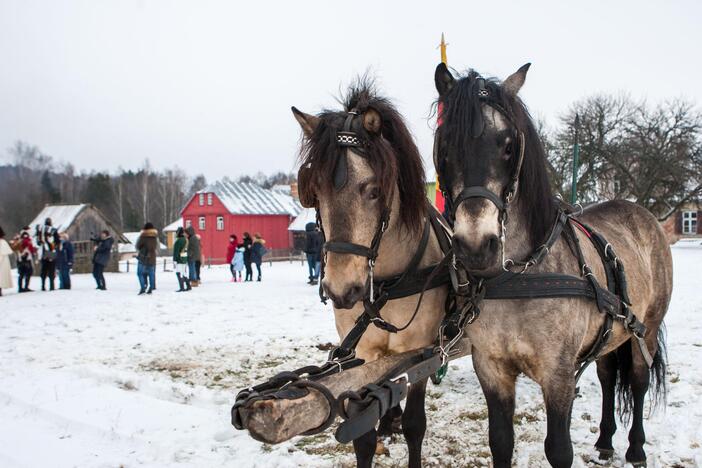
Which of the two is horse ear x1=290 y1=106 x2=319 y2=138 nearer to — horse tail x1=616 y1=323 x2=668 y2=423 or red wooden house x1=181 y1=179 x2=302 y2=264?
horse tail x1=616 y1=323 x2=668 y2=423

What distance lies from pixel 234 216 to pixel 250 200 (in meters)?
3.12

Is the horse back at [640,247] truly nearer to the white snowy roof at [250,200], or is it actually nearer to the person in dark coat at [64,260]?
the person in dark coat at [64,260]

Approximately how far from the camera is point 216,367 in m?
6.03

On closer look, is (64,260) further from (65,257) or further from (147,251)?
(147,251)

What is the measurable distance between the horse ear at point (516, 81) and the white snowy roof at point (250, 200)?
4125 centimetres

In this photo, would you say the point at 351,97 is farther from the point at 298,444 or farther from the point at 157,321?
the point at 157,321

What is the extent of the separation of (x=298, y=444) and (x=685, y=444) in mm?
3008

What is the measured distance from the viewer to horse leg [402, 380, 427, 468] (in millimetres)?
3143

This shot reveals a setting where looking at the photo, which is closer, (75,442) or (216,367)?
Answer: (75,442)

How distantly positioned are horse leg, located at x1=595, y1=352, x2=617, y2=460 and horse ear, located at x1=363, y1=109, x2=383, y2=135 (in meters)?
2.91

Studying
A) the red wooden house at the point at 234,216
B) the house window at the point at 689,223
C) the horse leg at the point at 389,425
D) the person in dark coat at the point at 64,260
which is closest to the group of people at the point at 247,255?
the person in dark coat at the point at 64,260

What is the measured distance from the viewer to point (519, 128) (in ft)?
7.88

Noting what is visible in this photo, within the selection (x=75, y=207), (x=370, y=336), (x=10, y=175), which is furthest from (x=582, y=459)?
(x=10, y=175)

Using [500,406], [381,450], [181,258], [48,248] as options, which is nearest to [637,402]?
[500,406]
